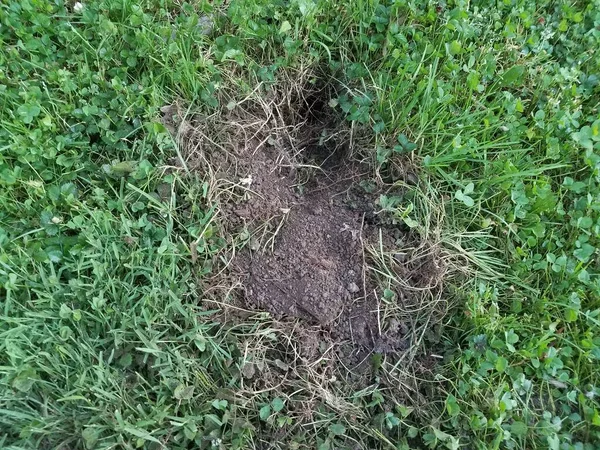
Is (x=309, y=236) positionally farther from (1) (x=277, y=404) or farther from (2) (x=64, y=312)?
(2) (x=64, y=312)

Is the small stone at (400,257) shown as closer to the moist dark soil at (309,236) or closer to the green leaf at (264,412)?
the moist dark soil at (309,236)

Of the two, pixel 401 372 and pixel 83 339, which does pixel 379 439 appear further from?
pixel 83 339

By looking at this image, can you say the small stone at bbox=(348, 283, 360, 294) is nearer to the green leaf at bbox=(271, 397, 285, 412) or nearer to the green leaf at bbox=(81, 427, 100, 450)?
the green leaf at bbox=(271, 397, 285, 412)

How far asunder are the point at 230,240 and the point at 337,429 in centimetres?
83

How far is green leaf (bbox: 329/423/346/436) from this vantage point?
195 centimetres

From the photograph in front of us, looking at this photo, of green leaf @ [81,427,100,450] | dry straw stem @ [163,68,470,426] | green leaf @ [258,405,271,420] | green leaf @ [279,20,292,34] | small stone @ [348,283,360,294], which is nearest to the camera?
green leaf @ [81,427,100,450]

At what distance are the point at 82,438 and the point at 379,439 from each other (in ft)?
3.42

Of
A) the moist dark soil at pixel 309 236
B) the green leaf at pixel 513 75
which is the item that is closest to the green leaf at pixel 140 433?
the moist dark soil at pixel 309 236

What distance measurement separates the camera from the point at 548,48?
2611 mm

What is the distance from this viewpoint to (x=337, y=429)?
196 centimetres

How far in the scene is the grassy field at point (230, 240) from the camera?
1955mm

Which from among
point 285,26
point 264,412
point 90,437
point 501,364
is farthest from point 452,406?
point 285,26

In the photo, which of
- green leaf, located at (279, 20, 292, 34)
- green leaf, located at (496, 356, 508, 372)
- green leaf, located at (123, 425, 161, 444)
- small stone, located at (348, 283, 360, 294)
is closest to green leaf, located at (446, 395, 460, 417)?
green leaf, located at (496, 356, 508, 372)

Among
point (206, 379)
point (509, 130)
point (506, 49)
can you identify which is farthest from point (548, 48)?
point (206, 379)
